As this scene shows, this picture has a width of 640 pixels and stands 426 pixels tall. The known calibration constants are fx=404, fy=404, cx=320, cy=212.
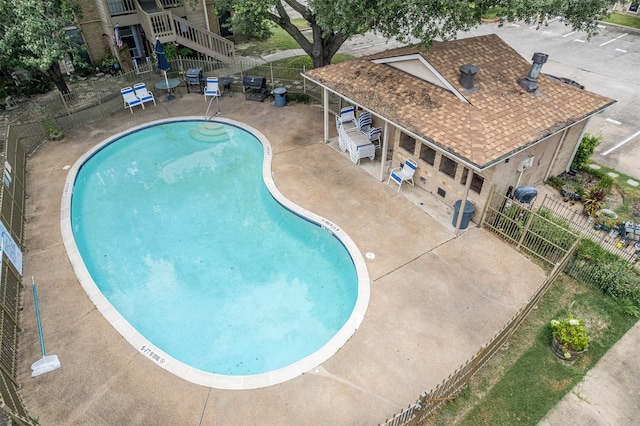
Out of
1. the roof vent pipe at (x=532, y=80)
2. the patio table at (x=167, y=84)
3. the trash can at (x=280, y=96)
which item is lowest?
the trash can at (x=280, y=96)

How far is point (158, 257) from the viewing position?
13133mm

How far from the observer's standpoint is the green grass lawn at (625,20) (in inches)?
1282

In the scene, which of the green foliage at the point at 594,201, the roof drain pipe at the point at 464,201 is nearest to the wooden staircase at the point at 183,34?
the roof drain pipe at the point at 464,201

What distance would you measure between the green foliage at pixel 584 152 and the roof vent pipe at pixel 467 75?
5655 millimetres

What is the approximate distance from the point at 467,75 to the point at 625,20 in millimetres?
31057

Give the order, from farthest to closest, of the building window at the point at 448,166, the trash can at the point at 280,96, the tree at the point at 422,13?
the trash can at the point at 280,96, the building window at the point at 448,166, the tree at the point at 422,13

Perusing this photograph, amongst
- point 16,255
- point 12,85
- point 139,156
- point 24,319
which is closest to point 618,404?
point 24,319

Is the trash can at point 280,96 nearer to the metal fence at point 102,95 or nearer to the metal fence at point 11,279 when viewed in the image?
the metal fence at point 102,95

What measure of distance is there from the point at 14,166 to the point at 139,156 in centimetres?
452

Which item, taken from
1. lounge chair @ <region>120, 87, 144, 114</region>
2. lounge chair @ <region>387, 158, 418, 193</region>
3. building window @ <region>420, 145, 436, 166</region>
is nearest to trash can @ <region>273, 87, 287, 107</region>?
lounge chair @ <region>120, 87, 144, 114</region>

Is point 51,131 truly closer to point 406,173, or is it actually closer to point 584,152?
point 406,173

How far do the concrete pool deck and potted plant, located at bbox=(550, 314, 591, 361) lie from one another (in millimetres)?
1227

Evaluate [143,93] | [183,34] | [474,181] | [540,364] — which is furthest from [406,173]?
[183,34]

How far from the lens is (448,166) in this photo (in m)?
13.6
